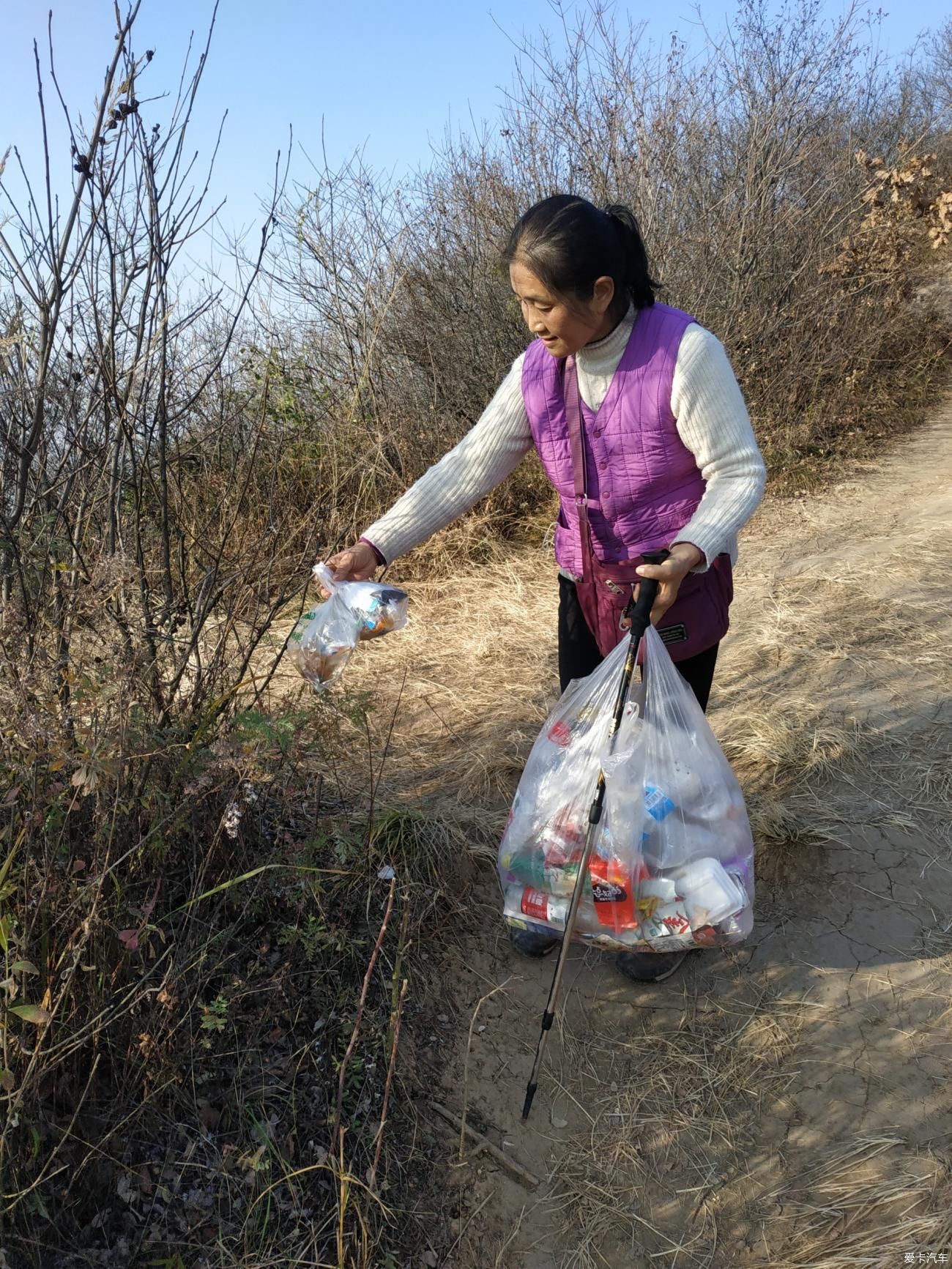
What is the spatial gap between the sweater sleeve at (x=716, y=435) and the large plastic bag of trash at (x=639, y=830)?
0.28 m

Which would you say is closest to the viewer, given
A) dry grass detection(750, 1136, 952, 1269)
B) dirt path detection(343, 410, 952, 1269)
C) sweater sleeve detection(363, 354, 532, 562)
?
dry grass detection(750, 1136, 952, 1269)

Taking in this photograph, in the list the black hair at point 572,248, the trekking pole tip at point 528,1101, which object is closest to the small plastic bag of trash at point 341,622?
the black hair at point 572,248

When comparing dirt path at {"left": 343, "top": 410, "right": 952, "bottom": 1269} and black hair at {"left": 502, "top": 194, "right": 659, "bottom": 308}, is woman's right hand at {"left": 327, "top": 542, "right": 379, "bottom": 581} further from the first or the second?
dirt path at {"left": 343, "top": 410, "right": 952, "bottom": 1269}

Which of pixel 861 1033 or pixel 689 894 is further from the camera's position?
pixel 861 1033

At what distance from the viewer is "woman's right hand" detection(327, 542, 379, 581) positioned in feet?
6.52

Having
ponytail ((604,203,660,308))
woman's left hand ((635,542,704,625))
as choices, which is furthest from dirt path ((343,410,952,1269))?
ponytail ((604,203,660,308))

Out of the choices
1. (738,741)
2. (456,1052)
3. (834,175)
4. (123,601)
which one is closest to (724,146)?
(834,175)

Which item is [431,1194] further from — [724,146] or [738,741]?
[724,146]

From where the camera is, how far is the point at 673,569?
1.72 meters

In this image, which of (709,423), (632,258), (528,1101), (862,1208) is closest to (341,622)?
(709,423)

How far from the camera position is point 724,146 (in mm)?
6707

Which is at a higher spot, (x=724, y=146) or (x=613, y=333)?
(x=724, y=146)

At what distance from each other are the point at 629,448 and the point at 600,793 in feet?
2.40

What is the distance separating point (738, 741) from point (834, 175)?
20.0ft
